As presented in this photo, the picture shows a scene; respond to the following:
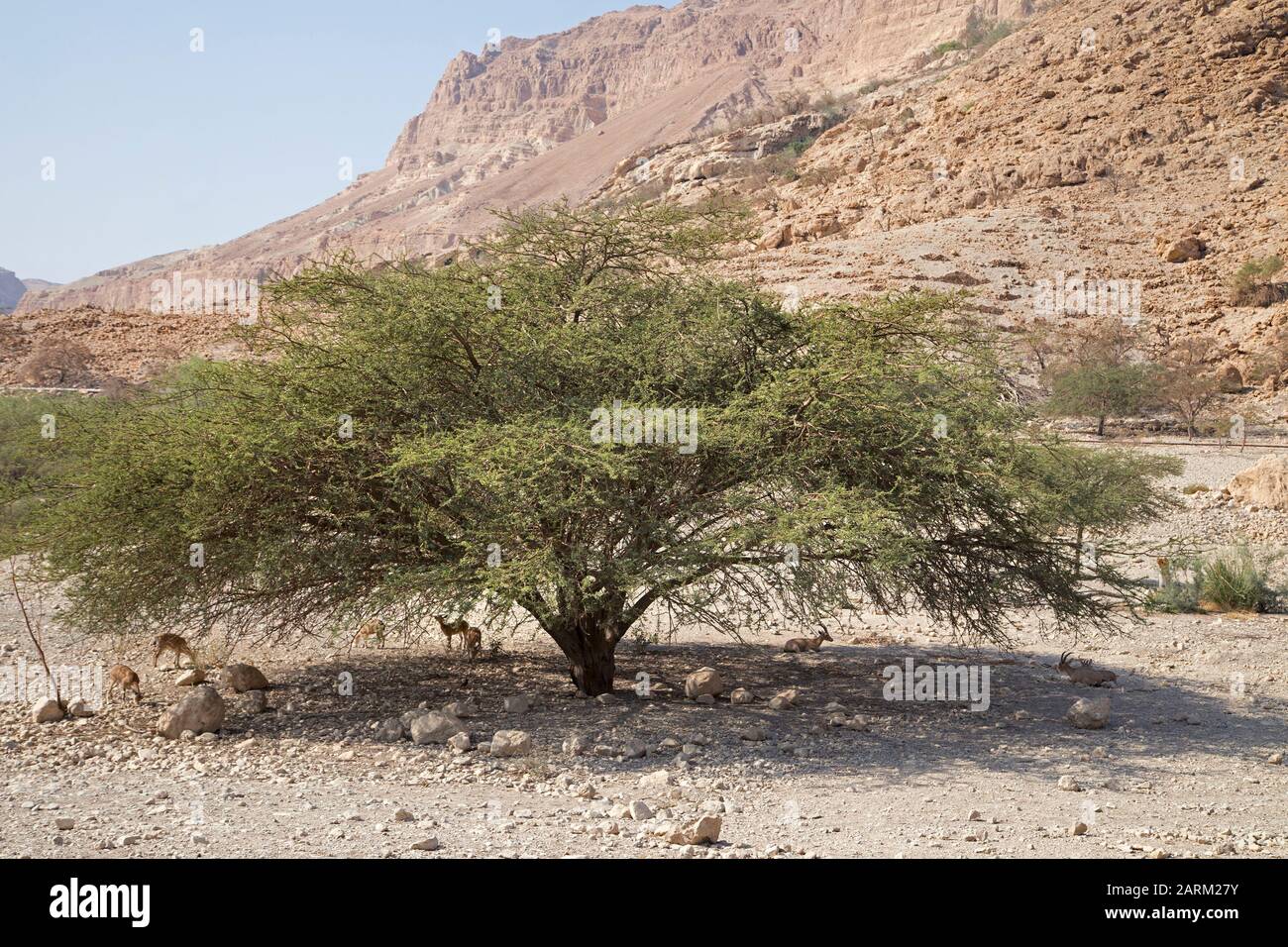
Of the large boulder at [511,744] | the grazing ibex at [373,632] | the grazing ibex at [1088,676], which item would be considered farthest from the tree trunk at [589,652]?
the grazing ibex at [1088,676]

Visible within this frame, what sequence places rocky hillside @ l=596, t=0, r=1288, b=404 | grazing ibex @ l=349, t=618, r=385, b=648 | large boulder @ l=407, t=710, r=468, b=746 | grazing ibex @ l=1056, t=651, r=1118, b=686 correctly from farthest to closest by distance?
rocky hillside @ l=596, t=0, r=1288, b=404 → grazing ibex @ l=1056, t=651, r=1118, b=686 → grazing ibex @ l=349, t=618, r=385, b=648 → large boulder @ l=407, t=710, r=468, b=746

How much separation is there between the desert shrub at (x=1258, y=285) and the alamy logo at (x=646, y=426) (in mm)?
30938

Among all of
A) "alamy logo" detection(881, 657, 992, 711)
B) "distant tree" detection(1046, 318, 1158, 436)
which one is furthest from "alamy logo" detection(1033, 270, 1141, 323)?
"alamy logo" detection(881, 657, 992, 711)

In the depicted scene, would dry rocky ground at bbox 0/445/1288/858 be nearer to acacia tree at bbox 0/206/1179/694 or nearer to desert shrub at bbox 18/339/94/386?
acacia tree at bbox 0/206/1179/694

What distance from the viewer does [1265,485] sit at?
19.2 meters

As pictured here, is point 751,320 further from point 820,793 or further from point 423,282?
point 820,793

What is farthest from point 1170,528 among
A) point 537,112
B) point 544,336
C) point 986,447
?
point 537,112

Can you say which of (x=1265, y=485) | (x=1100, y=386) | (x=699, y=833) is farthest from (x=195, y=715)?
(x=1100, y=386)

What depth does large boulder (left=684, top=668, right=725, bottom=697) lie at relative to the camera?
959 centimetres

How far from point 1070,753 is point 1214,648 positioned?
17.4ft

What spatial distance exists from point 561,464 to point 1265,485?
15907mm

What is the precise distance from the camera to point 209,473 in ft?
27.7

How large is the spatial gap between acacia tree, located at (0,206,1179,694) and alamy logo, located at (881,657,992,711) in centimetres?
76
